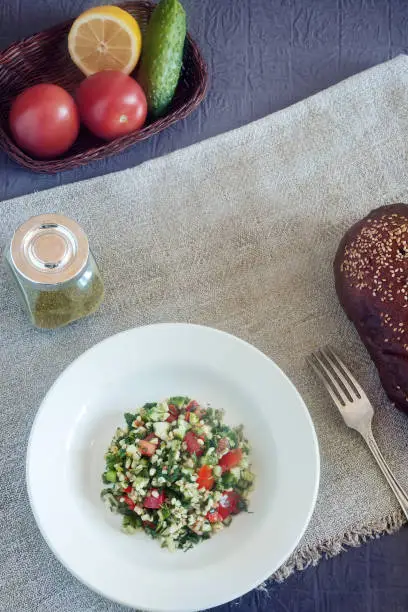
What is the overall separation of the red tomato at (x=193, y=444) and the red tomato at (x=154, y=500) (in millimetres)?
78

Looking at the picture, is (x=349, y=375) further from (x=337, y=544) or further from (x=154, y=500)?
(x=154, y=500)

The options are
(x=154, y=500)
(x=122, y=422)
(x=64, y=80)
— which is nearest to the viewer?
(x=154, y=500)

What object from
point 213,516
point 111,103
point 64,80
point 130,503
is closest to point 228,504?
point 213,516

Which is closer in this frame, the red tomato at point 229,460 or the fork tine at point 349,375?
the red tomato at point 229,460

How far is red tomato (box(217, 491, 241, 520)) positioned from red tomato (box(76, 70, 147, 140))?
27.6 inches

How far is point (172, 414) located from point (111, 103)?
59 cm

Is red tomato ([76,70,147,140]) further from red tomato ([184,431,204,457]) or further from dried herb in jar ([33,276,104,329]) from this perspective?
red tomato ([184,431,204,457])

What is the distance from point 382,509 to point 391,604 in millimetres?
146

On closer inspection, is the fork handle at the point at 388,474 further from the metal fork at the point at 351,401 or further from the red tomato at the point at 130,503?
the red tomato at the point at 130,503

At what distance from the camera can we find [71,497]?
108 cm

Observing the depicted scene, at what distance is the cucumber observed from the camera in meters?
1.34

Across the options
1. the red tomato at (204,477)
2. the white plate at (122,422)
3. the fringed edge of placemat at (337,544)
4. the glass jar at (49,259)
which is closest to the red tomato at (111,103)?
the glass jar at (49,259)

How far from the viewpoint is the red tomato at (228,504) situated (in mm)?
1077

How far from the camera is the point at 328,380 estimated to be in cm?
122
